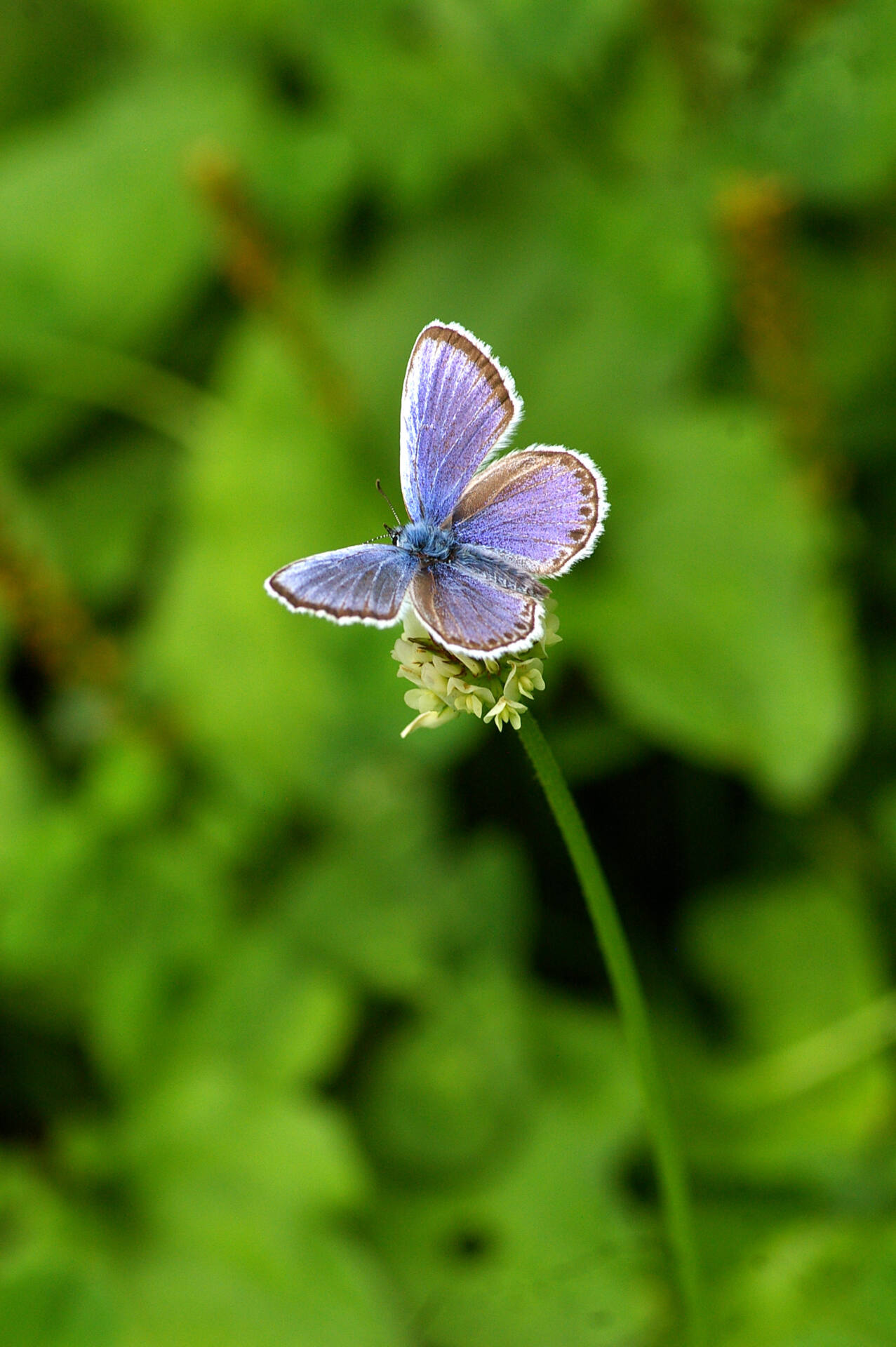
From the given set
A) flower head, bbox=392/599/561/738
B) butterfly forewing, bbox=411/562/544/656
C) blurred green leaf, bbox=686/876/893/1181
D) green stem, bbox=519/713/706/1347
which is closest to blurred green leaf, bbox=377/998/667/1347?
blurred green leaf, bbox=686/876/893/1181

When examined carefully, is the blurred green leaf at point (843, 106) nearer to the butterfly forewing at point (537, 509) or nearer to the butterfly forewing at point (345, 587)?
the butterfly forewing at point (537, 509)

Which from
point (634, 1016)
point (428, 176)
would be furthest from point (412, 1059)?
point (428, 176)

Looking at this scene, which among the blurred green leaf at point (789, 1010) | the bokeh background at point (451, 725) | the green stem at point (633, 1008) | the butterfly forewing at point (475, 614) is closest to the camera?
the butterfly forewing at point (475, 614)

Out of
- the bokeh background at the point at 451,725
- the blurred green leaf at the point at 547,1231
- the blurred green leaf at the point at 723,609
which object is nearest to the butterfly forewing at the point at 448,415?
the bokeh background at the point at 451,725

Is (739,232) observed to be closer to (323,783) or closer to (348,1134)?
(323,783)

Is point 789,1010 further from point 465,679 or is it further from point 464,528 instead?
point 465,679

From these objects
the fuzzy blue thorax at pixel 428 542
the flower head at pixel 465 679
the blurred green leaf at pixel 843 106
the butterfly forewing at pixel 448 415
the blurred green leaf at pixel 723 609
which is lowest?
the flower head at pixel 465 679
